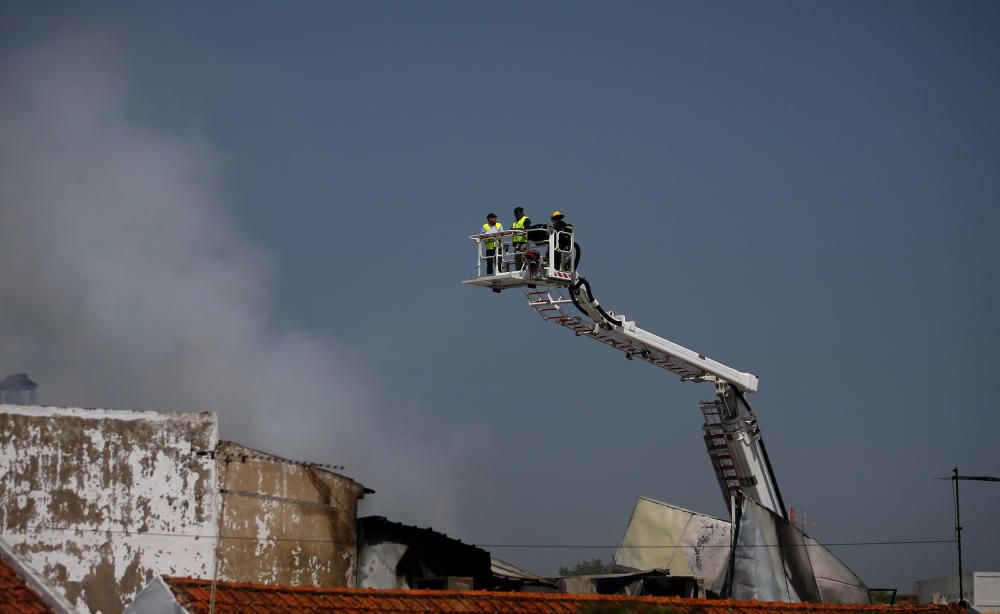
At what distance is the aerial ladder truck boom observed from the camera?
33.7 metres

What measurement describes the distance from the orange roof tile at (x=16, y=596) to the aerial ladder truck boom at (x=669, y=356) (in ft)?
45.4

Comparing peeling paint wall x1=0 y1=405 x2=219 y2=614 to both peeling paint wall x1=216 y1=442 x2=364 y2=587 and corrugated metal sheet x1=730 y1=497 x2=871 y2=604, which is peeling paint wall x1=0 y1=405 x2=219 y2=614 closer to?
peeling paint wall x1=216 y1=442 x2=364 y2=587

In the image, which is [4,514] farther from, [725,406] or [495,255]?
[725,406]

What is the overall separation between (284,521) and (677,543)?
12.2 metres

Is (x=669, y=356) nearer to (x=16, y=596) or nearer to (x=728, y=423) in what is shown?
(x=728, y=423)

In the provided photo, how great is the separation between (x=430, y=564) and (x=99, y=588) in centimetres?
1025

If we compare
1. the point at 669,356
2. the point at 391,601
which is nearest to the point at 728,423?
the point at 669,356

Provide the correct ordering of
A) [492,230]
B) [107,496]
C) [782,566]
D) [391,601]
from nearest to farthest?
[391,601], [107,496], [492,230], [782,566]

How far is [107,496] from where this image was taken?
3016 centimetres

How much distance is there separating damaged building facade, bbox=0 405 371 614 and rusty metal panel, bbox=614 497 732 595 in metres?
10.5

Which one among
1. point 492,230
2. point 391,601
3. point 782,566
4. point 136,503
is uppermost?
point 492,230

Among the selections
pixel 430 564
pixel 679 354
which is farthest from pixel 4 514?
pixel 679 354

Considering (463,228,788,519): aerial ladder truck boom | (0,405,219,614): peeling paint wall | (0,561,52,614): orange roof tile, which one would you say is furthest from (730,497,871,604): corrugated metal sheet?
(0,561,52,614): orange roof tile

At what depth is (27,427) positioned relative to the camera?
29.1 metres
